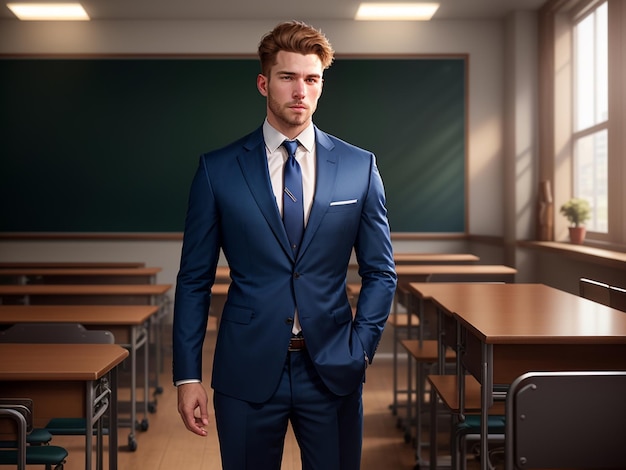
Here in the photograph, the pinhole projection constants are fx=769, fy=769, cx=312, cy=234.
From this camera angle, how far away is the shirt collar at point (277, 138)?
152 centimetres

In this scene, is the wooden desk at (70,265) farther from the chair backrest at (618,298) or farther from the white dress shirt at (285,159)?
the white dress shirt at (285,159)

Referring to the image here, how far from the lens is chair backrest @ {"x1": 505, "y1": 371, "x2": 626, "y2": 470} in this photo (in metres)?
1.62

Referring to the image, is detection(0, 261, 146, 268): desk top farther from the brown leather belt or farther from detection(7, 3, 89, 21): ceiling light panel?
the brown leather belt

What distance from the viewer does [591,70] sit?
586 centimetres

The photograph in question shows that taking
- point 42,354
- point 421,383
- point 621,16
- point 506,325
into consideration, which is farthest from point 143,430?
point 621,16

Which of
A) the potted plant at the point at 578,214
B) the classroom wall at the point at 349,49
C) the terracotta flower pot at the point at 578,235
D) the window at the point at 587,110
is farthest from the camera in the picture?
the classroom wall at the point at 349,49

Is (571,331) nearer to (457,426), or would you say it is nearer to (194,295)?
(457,426)

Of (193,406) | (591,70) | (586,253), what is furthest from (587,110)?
(193,406)

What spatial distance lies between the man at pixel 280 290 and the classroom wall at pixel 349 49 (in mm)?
5617

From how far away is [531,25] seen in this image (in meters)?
6.67

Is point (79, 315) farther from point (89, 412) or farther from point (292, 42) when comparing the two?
point (292, 42)

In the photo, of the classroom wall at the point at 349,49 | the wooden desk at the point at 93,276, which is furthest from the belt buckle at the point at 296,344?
the classroom wall at the point at 349,49

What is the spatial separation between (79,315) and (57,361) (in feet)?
4.43

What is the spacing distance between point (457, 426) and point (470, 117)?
15.9 ft
